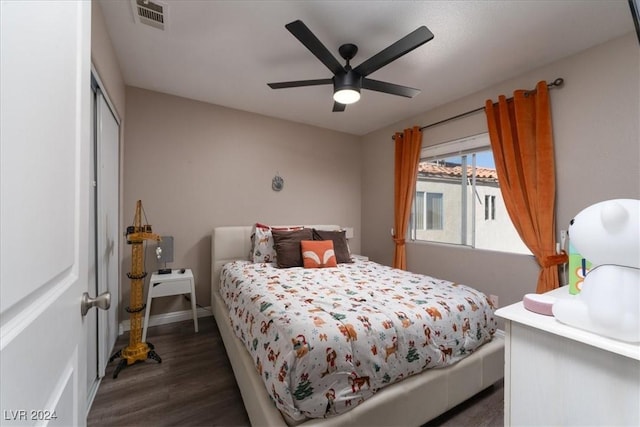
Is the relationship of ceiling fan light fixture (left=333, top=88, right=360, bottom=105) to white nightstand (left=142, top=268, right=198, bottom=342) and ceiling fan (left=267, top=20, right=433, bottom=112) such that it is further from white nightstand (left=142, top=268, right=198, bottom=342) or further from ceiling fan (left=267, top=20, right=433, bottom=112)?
white nightstand (left=142, top=268, right=198, bottom=342)

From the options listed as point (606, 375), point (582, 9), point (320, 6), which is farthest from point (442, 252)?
point (320, 6)

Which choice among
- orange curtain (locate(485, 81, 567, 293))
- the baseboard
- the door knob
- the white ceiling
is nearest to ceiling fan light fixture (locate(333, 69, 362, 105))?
the white ceiling

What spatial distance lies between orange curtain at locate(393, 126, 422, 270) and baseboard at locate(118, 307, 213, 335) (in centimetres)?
241

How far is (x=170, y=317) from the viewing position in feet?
9.33

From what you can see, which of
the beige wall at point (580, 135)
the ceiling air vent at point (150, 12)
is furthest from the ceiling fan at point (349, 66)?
the beige wall at point (580, 135)

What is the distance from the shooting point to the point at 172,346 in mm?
2363

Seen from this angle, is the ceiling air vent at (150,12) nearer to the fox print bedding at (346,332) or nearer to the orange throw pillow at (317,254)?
the fox print bedding at (346,332)

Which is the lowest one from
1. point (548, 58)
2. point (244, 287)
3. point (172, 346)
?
point (172, 346)

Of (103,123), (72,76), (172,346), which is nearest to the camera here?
(72,76)

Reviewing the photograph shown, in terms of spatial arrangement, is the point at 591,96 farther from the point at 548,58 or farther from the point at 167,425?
the point at 167,425

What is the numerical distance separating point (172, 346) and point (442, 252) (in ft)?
9.56

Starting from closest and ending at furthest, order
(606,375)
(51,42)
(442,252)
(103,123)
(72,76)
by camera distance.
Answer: (51,42)
(72,76)
(606,375)
(103,123)
(442,252)

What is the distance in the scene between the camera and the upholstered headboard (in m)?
2.90

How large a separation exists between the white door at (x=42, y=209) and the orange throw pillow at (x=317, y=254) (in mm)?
2040
